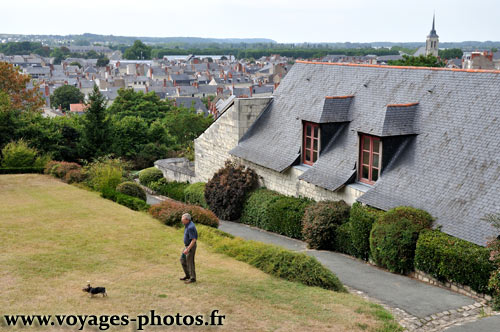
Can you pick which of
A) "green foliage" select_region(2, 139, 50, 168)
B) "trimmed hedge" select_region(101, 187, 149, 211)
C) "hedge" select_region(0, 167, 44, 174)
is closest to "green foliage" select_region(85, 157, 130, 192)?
"trimmed hedge" select_region(101, 187, 149, 211)

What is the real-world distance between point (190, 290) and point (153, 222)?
7.48 meters

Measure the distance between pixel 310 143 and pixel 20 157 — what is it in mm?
16779

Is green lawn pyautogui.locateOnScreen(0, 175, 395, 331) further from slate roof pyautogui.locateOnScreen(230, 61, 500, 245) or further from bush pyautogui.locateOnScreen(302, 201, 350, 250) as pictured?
slate roof pyautogui.locateOnScreen(230, 61, 500, 245)

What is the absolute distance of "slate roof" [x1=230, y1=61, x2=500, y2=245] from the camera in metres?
13.9

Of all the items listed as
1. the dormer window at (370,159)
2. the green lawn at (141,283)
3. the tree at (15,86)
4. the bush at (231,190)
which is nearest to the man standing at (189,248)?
the green lawn at (141,283)

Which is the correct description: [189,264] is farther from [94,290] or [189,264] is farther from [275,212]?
[275,212]

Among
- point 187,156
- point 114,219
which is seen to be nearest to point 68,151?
point 187,156

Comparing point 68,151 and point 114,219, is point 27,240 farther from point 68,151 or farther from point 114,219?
point 68,151

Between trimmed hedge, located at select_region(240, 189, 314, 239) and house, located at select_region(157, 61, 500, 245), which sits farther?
trimmed hedge, located at select_region(240, 189, 314, 239)

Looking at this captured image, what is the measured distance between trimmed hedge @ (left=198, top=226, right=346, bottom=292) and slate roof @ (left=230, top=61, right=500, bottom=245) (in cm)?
372

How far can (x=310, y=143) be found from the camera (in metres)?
20.4

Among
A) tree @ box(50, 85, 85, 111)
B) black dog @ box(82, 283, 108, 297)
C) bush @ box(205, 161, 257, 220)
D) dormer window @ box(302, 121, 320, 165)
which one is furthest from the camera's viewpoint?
tree @ box(50, 85, 85, 111)

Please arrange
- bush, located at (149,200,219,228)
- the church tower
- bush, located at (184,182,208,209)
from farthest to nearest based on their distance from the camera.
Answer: the church tower → bush, located at (184,182,208,209) → bush, located at (149,200,219,228)

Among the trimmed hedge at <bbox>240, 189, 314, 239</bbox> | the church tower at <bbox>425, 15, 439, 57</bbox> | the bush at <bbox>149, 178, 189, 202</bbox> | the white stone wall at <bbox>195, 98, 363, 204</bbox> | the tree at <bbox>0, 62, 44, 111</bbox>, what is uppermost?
the church tower at <bbox>425, 15, 439, 57</bbox>
